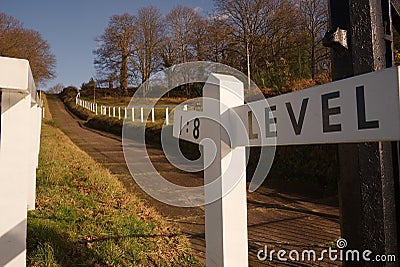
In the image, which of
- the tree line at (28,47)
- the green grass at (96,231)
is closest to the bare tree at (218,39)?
the green grass at (96,231)

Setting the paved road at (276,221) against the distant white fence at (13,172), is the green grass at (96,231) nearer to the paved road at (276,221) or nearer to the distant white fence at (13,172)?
the paved road at (276,221)

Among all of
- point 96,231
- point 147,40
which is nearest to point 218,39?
point 147,40

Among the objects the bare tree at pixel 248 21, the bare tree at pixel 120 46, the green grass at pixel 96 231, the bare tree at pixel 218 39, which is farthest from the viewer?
the bare tree at pixel 120 46

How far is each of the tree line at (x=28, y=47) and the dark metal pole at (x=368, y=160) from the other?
56.0 feet

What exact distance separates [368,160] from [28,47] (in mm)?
20928

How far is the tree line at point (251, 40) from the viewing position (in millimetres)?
7883

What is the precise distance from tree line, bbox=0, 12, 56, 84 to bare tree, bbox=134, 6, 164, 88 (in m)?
7.06

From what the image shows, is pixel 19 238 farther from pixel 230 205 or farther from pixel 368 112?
pixel 368 112

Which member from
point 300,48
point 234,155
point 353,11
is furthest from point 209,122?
point 300,48

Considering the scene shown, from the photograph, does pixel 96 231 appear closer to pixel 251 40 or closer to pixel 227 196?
pixel 227 196

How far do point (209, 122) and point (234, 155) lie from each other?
5.5 inches

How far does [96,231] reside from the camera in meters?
2.88

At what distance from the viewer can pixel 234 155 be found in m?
1.00

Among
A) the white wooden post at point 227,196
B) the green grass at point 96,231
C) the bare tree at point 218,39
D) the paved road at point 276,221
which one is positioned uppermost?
the bare tree at point 218,39
